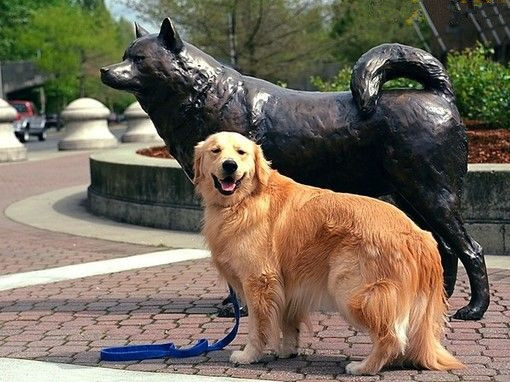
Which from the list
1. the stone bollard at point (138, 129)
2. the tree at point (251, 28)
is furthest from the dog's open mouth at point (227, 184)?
the tree at point (251, 28)

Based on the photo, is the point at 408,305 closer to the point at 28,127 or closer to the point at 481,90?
the point at 481,90

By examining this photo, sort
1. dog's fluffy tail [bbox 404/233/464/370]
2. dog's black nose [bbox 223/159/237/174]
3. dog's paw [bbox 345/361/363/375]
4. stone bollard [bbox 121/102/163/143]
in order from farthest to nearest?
stone bollard [bbox 121/102/163/143] → dog's black nose [bbox 223/159/237/174] → dog's paw [bbox 345/361/363/375] → dog's fluffy tail [bbox 404/233/464/370]

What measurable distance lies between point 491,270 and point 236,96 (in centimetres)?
316

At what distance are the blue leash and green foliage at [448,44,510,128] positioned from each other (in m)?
8.84

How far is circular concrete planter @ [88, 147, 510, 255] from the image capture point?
381 inches

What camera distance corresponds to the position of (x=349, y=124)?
7.09 meters

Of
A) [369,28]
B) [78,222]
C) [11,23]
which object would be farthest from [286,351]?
[11,23]

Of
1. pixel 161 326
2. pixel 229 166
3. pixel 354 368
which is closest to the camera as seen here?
pixel 354 368

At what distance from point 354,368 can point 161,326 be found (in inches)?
76.2

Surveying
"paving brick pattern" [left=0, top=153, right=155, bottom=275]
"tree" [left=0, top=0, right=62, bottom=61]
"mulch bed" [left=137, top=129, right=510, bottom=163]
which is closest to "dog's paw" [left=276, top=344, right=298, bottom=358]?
"paving brick pattern" [left=0, top=153, right=155, bottom=275]

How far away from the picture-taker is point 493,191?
9719mm

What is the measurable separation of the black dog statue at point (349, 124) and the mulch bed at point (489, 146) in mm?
4568

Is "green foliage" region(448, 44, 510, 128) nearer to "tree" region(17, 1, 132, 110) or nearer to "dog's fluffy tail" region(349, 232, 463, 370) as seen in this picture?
"dog's fluffy tail" region(349, 232, 463, 370)

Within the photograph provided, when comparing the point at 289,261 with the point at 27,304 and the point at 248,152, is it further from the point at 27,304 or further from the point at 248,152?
the point at 27,304
